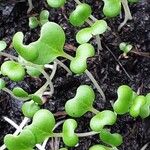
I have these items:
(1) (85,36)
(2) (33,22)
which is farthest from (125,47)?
(2) (33,22)

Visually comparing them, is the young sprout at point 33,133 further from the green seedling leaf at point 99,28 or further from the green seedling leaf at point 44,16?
the green seedling leaf at point 44,16

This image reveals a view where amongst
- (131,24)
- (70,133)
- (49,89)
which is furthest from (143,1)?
Result: (70,133)

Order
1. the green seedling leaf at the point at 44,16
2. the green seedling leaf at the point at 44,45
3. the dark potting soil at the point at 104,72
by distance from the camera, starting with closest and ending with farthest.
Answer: the green seedling leaf at the point at 44,45, the dark potting soil at the point at 104,72, the green seedling leaf at the point at 44,16

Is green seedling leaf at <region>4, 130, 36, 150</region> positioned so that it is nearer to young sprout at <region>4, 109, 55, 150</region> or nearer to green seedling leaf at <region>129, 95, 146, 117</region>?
young sprout at <region>4, 109, 55, 150</region>

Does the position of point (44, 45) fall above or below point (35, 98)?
above

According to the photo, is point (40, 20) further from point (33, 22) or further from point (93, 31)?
point (93, 31)

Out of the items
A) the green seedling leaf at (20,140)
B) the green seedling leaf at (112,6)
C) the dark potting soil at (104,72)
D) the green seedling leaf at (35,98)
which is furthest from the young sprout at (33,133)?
the green seedling leaf at (112,6)
